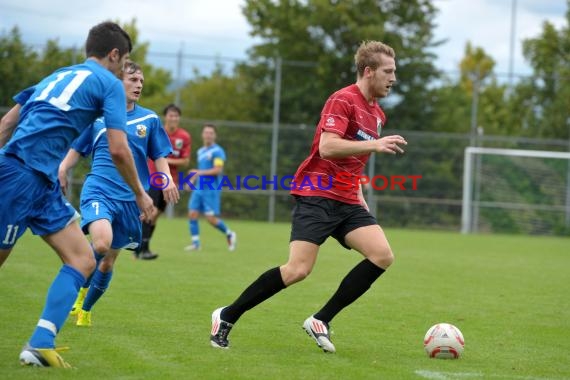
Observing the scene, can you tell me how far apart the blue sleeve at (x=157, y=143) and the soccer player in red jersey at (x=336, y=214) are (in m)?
1.28

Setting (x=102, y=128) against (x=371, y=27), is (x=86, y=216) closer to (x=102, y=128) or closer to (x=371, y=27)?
(x=102, y=128)

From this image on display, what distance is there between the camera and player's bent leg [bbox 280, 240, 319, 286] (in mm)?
6160

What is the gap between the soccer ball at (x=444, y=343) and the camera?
20.1 feet

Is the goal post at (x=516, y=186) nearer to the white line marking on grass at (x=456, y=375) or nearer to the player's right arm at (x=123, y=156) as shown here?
the white line marking on grass at (x=456, y=375)

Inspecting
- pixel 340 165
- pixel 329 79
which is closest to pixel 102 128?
pixel 340 165

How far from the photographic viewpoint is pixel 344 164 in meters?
6.39

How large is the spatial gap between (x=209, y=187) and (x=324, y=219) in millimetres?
9791

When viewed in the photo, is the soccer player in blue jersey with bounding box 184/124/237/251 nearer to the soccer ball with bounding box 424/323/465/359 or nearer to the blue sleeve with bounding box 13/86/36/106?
the soccer ball with bounding box 424/323/465/359

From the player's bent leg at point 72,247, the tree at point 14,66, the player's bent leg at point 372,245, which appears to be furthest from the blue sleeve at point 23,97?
the tree at point 14,66

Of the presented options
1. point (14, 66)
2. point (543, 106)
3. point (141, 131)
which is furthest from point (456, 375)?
point (543, 106)

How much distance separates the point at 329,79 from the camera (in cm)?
3036

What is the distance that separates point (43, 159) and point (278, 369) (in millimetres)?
1879

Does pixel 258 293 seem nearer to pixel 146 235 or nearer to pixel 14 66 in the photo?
pixel 146 235

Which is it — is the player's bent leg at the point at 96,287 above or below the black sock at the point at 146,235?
above
